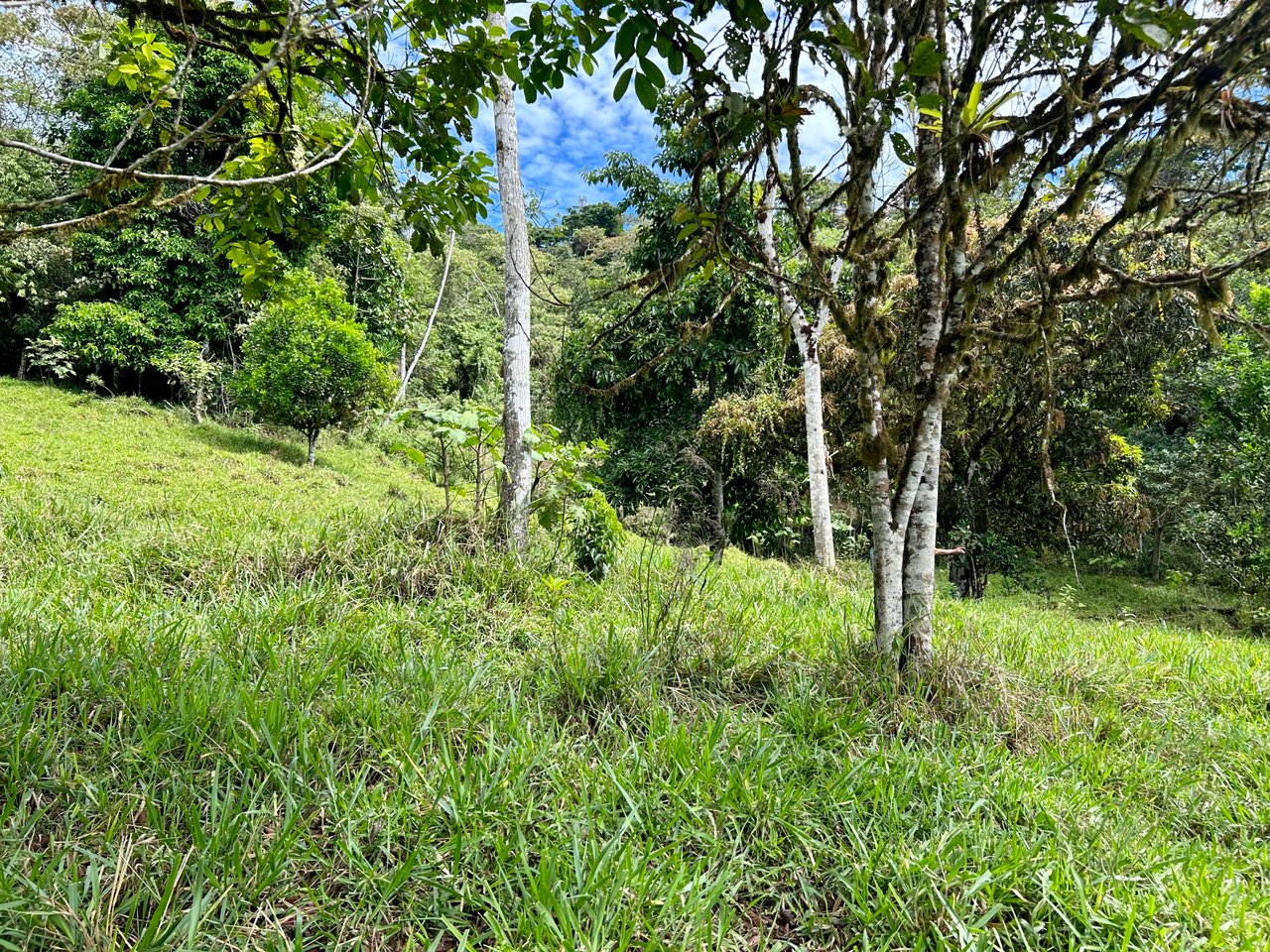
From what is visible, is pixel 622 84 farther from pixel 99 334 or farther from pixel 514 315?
pixel 99 334

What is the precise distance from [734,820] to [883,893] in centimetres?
43

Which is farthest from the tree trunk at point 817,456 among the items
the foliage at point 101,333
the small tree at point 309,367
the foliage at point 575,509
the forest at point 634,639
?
the foliage at point 101,333

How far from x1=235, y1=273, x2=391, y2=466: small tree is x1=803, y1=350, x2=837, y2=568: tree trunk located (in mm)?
7588

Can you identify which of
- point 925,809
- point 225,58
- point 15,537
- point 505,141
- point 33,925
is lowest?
point 33,925

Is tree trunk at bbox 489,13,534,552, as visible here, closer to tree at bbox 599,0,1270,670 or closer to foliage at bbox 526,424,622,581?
foliage at bbox 526,424,622,581

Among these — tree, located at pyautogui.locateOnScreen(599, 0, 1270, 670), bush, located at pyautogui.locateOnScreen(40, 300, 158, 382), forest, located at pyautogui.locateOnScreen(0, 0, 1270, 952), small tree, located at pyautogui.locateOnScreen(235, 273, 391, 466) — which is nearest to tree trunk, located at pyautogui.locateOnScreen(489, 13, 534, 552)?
forest, located at pyautogui.locateOnScreen(0, 0, 1270, 952)

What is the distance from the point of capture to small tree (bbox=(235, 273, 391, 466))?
1006 centimetres

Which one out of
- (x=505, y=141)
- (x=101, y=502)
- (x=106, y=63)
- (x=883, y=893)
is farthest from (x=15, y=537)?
(x=883, y=893)

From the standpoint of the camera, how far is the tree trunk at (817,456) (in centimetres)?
712

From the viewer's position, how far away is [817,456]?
7402 mm

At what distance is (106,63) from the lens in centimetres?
243

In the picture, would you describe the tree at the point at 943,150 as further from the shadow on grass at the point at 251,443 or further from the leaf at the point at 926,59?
the shadow on grass at the point at 251,443

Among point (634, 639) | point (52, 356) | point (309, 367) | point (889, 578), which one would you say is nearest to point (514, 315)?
point (634, 639)

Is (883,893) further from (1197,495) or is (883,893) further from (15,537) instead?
(1197,495)
